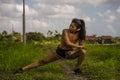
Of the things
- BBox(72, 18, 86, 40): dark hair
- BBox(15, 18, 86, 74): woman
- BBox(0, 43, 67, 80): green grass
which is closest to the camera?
BBox(15, 18, 86, 74): woman

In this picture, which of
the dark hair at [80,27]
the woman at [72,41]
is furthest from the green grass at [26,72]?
the dark hair at [80,27]

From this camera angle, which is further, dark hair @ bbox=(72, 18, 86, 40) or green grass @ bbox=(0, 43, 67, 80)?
green grass @ bbox=(0, 43, 67, 80)

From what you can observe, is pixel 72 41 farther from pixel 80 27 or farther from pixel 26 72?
pixel 26 72

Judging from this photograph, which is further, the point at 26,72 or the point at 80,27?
the point at 26,72

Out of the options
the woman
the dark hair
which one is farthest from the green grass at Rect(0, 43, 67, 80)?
the dark hair

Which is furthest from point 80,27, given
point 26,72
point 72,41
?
point 26,72

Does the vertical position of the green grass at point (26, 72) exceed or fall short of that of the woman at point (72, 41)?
it falls short

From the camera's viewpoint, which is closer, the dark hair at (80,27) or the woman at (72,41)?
the woman at (72,41)

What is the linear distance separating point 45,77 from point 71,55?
0.81m

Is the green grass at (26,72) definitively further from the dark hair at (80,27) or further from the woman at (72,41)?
the dark hair at (80,27)

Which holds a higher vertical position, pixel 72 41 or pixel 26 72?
pixel 72 41

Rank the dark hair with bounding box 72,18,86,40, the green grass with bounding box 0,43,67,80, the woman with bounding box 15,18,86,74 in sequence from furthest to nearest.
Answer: the green grass with bounding box 0,43,67,80
the dark hair with bounding box 72,18,86,40
the woman with bounding box 15,18,86,74

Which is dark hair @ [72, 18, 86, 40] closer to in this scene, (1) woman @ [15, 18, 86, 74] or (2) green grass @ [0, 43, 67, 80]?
(1) woman @ [15, 18, 86, 74]

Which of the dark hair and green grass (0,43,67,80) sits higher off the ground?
the dark hair
